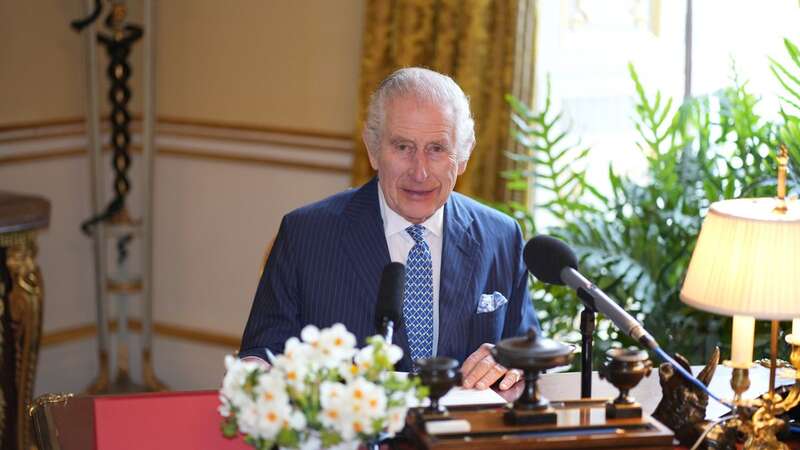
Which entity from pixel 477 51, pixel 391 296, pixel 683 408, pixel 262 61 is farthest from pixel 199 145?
pixel 391 296

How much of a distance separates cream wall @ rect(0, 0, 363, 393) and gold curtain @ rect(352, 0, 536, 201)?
0.37m

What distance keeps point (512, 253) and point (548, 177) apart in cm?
133

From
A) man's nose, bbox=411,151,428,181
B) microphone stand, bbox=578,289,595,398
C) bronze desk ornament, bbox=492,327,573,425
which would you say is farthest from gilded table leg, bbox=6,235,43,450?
bronze desk ornament, bbox=492,327,573,425

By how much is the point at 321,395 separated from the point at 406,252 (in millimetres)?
1258

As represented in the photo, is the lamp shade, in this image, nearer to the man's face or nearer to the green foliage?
the man's face

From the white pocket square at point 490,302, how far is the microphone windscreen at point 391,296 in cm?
91

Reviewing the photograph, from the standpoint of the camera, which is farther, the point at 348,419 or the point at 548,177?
the point at 548,177

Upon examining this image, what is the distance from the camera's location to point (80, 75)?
5496 millimetres

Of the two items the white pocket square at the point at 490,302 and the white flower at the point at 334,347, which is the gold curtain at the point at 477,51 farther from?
the white flower at the point at 334,347

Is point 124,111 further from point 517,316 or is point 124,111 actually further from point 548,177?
point 517,316

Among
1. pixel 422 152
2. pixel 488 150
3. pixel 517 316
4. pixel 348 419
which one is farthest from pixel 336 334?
pixel 488 150

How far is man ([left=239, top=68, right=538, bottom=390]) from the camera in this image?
2787mm

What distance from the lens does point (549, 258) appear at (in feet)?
7.40

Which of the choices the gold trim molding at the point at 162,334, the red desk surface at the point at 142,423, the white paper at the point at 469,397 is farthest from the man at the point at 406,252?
the gold trim molding at the point at 162,334
